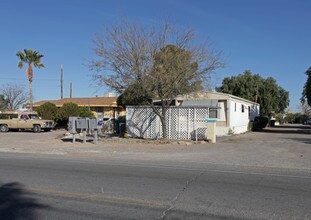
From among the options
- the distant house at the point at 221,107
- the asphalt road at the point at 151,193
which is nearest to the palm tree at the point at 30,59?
the distant house at the point at 221,107

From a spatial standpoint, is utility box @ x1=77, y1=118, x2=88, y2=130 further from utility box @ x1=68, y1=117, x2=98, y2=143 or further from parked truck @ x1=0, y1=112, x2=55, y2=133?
parked truck @ x1=0, y1=112, x2=55, y2=133

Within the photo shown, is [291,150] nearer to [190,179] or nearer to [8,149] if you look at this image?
[190,179]

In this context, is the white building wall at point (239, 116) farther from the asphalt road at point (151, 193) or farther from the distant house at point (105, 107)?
the asphalt road at point (151, 193)

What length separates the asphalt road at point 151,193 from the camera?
6.20 metres

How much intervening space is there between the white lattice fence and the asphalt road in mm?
10682

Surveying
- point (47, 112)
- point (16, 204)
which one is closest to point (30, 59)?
point (47, 112)

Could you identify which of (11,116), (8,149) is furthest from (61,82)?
(8,149)

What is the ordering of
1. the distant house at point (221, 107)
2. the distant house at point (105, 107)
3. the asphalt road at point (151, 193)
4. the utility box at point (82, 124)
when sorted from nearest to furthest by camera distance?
the asphalt road at point (151, 193), the utility box at point (82, 124), the distant house at point (221, 107), the distant house at point (105, 107)

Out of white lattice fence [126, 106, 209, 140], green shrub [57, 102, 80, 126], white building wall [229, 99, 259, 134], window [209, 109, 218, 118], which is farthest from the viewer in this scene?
green shrub [57, 102, 80, 126]

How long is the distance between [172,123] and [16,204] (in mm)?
16441

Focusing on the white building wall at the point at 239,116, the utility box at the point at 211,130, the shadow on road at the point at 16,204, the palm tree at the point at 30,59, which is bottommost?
the shadow on road at the point at 16,204

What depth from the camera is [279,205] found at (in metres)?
6.73

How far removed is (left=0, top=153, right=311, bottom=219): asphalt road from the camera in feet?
20.3

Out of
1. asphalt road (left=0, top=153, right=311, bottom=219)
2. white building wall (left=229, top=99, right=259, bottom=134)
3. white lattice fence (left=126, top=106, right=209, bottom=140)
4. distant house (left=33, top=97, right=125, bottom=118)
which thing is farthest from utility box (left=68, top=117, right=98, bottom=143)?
distant house (left=33, top=97, right=125, bottom=118)
